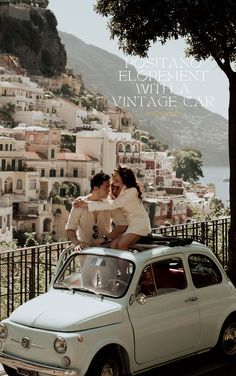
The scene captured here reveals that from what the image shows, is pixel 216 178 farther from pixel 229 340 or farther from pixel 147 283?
pixel 147 283

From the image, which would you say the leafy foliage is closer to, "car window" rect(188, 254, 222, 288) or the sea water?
"car window" rect(188, 254, 222, 288)

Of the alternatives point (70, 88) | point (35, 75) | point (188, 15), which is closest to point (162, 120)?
point (70, 88)

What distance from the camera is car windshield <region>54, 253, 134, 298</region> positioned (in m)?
5.12

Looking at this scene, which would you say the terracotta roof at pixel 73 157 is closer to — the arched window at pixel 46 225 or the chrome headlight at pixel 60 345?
the arched window at pixel 46 225

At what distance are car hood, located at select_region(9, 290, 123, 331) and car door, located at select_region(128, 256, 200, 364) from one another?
206mm

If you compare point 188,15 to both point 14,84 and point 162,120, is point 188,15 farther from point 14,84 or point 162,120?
point 162,120

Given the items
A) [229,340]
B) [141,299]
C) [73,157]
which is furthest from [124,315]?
[73,157]

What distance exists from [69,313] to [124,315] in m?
0.40

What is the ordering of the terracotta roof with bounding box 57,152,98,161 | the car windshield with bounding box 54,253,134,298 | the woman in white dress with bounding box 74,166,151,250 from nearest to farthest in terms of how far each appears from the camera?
1. the car windshield with bounding box 54,253,134,298
2. the woman in white dress with bounding box 74,166,151,250
3. the terracotta roof with bounding box 57,152,98,161

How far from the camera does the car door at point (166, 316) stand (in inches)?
199

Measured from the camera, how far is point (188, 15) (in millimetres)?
7906

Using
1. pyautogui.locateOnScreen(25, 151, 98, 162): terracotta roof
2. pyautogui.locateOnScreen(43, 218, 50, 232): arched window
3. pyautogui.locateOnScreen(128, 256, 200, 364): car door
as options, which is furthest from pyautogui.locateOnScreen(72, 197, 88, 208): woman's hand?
pyautogui.locateOnScreen(25, 151, 98, 162): terracotta roof

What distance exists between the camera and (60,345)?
4633 millimetres

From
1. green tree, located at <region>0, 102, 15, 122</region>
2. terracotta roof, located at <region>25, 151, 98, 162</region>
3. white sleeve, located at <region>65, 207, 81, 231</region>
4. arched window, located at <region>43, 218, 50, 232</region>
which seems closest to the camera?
white sleeve, located at <region>65, 207, 81, 231</region>
